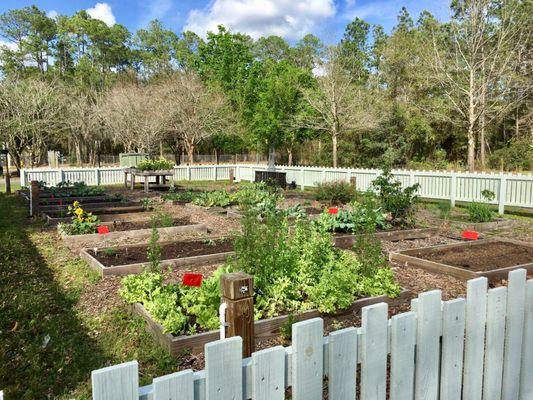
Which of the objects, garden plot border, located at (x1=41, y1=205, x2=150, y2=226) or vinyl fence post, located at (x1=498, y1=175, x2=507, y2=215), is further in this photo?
vinyl fence post, located at (x1=498, y1=175, x2=507, y2=215)

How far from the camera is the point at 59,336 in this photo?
3840mm

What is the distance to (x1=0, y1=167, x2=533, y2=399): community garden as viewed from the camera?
3.49 m

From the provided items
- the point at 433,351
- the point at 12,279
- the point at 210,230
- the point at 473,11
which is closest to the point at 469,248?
the point at 210,230

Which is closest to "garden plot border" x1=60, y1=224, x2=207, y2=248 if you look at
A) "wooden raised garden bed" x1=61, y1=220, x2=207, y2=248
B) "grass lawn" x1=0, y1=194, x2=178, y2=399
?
"wooden raised garden bed" x1=61, y1=220, x2=207, y2=248

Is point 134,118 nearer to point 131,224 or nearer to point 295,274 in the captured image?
point 131,224

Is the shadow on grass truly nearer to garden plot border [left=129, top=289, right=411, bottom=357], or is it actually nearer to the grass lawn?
the grass lawn

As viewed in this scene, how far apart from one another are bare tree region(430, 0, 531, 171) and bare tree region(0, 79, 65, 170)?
21.6 metres

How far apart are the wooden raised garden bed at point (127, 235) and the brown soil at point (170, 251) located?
42.6 inches

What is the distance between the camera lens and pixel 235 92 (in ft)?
131

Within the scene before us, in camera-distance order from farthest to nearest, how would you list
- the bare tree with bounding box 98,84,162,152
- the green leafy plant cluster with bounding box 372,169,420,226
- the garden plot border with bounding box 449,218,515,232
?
1. the bare tree with bounding box 98,84,162,152
2. the garden plot border with bounding box 449,218,515,232
3. the green leafy plant cluster with bounding box 372,169,420,226

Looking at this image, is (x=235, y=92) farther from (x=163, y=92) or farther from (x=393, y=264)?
(x=393, y=264)

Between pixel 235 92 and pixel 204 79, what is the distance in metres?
4.67

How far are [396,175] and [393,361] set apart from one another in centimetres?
1432

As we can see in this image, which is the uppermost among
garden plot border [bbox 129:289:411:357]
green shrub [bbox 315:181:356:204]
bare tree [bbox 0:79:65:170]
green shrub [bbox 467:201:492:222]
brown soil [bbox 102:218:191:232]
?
bare tree [bbox 0:79:65:170]
